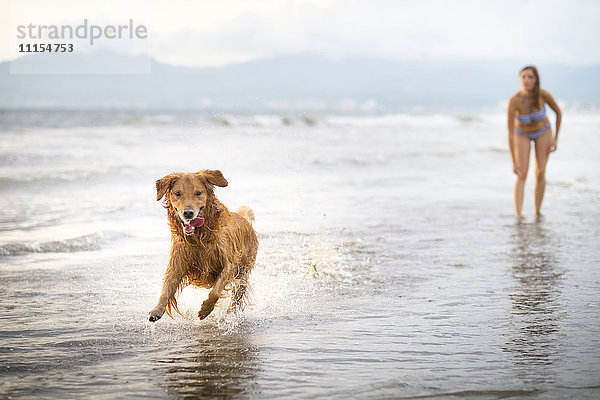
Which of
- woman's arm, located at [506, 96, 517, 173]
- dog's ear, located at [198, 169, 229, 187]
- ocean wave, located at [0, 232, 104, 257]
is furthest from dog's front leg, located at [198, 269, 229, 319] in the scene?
woman's arm, located at [506, 96, 517, 173]

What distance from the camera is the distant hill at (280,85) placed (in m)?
33.1

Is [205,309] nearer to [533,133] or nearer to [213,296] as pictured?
[213,296]

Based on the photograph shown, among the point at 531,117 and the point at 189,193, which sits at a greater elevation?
the point at 531,117

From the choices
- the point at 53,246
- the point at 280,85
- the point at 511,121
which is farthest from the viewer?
the point at 280,85

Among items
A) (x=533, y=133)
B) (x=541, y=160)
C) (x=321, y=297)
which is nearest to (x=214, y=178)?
(x=321, y=297)

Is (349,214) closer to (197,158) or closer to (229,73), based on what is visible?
(197,158)

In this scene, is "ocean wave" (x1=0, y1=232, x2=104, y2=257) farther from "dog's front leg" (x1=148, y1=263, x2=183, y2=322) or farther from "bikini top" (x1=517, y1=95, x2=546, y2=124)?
"bikini top" (x1=517, y1=95, x2=546, y2=124)

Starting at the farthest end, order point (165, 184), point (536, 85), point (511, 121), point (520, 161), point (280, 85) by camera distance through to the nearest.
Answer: point (280, 85) < point (520, 161) < point (511, 121) < point (536, 85) < point (165, 184)

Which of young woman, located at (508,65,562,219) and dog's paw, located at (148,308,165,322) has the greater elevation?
young woman, located at (508,65,562,219)

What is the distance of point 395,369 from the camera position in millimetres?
3811

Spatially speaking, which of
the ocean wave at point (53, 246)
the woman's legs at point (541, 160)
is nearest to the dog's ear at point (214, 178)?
the ocean wave at point (53, 246)

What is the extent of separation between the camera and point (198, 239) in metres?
4.65

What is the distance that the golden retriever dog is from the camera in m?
4.52

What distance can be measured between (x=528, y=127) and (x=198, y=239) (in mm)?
6485
